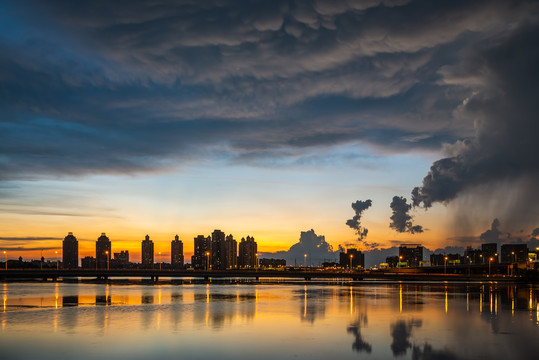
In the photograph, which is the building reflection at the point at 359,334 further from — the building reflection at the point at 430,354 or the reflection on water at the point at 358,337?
the building reflection at the point at 430,354

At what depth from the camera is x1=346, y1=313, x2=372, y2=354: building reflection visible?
37803 millimetres

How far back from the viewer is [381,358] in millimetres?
34188

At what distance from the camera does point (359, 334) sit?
4512cm

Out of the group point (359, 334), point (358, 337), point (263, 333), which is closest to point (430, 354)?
point (358, 337)

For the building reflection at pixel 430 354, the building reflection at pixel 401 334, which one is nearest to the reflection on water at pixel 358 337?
the building reflection at pixel 401 334

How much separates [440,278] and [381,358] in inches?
6852

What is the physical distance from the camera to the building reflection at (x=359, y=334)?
37.8 metres

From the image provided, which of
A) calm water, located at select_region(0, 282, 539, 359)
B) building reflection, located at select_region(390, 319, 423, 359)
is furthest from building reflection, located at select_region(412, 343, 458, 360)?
building reflection, located at select_region(390, 319, 423, 359)

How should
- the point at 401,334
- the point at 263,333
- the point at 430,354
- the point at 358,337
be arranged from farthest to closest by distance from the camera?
the point at 263,333
the point at 401,334
the point at 358,337
the point at 430,354

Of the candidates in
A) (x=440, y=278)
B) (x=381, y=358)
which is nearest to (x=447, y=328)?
(x=381, y=358)

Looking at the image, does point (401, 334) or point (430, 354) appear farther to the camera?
point (401, 334)

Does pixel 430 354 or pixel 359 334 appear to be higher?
pixel 430 354

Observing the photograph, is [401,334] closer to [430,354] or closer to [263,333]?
[430,354]

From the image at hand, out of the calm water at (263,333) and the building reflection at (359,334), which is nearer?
the calm water at (263,333)
